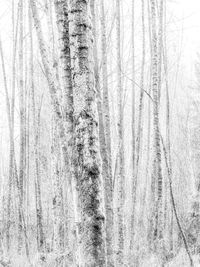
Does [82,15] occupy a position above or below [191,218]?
above

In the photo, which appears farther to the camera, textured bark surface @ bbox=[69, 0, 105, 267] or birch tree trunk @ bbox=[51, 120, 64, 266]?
birch tree trunk @ bbox=[51, 120, 64, 266]

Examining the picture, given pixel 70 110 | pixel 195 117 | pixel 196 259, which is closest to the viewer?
pixel 70 110

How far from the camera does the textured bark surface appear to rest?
1.87m

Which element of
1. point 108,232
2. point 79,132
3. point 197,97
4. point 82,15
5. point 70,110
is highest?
point 197,97

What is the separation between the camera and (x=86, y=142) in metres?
1.91

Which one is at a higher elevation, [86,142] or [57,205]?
[86,142]

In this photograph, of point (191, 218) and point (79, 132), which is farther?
point (191, 218)

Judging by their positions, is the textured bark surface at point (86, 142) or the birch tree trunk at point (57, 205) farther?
the birch tree trunk at point (57, 205)

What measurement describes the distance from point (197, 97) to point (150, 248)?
12796mm

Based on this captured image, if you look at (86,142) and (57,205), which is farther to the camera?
(57,205)

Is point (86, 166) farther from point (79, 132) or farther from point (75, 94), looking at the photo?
point (75, 94)

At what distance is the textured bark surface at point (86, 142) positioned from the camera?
1.87 metres

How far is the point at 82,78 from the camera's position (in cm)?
196

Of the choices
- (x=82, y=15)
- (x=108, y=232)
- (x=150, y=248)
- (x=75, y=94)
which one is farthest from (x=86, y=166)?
(x=150, y=248)
